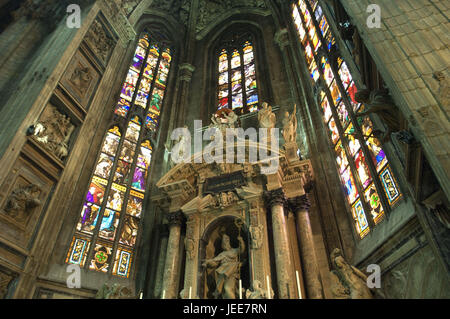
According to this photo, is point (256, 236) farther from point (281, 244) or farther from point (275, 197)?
point (275, 197)

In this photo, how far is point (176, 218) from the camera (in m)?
8.14

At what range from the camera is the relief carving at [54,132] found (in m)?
7.62

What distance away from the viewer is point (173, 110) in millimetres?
12727

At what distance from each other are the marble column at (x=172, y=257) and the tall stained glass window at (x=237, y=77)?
5.27m

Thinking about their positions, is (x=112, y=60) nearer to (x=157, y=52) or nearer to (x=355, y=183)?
(x=157, y=52)

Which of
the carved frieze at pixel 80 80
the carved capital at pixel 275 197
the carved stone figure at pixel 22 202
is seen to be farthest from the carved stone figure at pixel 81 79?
the carved capital at pixel 275 197

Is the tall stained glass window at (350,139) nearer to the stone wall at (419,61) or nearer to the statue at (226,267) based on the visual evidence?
the stone wall at (419,61)

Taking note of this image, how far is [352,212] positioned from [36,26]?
11.6m

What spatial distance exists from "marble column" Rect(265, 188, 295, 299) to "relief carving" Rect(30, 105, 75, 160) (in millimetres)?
5300

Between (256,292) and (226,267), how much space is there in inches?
45.5

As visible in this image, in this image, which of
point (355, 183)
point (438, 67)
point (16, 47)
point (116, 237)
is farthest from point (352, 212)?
point (16, 47)
